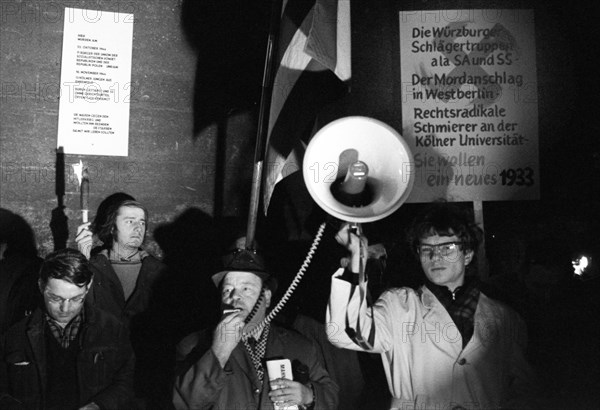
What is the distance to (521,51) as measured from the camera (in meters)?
5.09

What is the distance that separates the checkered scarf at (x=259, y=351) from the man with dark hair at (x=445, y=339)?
619mm

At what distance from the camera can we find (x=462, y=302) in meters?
3.21

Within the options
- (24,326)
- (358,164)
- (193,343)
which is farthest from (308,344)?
(24,326)

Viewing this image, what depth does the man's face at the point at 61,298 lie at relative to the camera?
3328 mm

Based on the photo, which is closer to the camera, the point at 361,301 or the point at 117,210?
the point at 361,301

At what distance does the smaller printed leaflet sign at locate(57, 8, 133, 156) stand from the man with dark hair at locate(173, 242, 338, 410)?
2009 millimetres

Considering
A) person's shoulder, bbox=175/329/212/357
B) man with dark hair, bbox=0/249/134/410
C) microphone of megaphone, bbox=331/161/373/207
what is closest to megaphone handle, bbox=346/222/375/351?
microphone of megaphone, bbox=331/161/373/207

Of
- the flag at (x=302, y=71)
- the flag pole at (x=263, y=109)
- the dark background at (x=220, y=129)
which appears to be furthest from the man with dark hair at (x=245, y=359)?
the dark background at (x=220, y=129)

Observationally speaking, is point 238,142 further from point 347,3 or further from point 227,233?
point 347,3

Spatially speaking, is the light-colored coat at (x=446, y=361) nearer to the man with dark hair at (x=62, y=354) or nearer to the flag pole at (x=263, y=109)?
the flag pole at (x=263, y=109)

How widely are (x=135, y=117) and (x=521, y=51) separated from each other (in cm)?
337

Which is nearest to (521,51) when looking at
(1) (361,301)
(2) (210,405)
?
(1) (361,301)

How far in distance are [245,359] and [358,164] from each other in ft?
4.10

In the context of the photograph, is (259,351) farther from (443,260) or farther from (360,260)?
(443,260)
